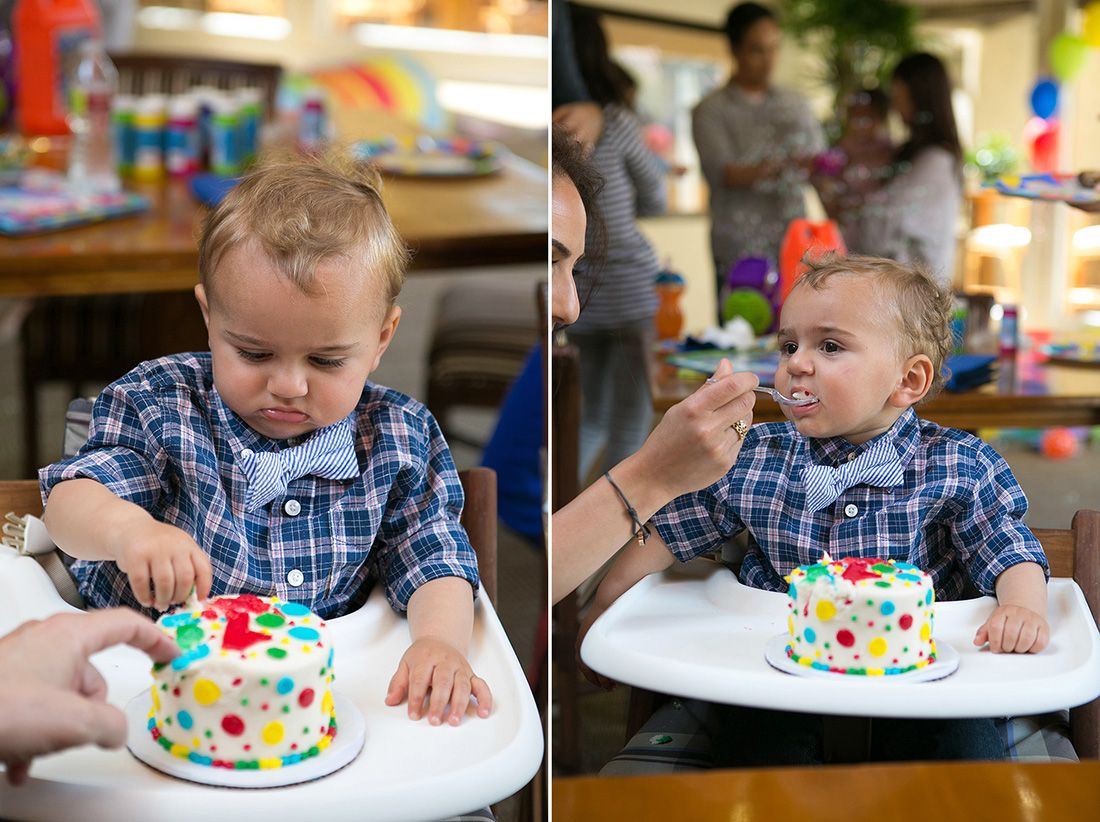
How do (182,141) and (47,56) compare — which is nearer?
(182,141)

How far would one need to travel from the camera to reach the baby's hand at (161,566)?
58cm

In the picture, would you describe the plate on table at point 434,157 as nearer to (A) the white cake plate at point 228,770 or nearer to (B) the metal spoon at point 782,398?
(B) the metal spoon at point 782,398

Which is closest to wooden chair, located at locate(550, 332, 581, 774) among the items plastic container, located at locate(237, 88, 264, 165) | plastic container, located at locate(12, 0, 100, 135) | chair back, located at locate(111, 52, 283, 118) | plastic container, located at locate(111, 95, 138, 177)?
plastic container, located at locate(237, 88, 264, 165)

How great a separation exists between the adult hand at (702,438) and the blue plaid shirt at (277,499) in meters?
0.11

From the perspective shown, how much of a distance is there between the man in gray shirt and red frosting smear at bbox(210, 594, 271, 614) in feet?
2.74

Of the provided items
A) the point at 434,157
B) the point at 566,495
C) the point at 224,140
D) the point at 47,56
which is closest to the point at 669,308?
the point at 566,495

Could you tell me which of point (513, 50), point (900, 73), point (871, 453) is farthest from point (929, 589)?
point (513, 50)

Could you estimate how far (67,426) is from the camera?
2.23 feet

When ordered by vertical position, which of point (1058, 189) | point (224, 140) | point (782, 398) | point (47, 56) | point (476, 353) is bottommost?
point (476, 353)

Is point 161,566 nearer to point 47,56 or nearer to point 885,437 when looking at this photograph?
point 885,437

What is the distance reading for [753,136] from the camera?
1.73m

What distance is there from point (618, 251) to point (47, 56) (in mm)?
1750

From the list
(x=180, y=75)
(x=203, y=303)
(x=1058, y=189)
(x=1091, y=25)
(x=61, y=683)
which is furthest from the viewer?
(x=180, y=75)

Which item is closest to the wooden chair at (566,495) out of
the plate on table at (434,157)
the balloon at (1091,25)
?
the balloon at (1091,25)
